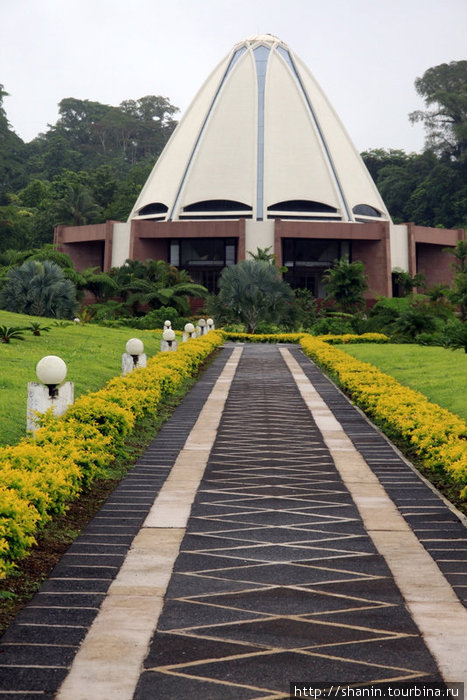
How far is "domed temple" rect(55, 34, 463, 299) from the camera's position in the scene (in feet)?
174

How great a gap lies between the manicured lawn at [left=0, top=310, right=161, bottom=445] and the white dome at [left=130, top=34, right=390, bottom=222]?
3261 cm

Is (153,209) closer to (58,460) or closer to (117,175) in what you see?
(117,175)

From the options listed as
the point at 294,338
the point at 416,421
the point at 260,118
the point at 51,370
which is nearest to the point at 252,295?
the point at 294,338

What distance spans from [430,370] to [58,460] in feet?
38.8

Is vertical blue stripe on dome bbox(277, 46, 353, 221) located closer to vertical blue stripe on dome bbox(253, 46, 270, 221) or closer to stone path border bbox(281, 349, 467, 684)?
vertical blue stripe on dome bbox(253, 46, 270, 221)

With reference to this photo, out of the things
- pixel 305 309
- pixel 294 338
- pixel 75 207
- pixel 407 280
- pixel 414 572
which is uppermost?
pixel 75 207

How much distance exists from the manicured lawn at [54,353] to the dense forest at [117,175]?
34.8 meters

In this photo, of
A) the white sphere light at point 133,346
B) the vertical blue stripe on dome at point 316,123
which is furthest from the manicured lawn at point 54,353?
the vertical blue stripe on dome at point 316,123

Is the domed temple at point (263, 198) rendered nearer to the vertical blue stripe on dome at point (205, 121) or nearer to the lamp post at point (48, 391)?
A: the vertical blue stripe on dome at point (205, 121)

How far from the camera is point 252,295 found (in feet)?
122

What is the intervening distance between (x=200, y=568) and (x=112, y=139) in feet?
343

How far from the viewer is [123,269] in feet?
153

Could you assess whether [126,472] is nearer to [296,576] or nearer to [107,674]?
[296,576]

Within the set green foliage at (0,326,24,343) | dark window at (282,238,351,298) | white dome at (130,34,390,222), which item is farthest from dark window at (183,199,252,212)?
green foliage at (0,326,24,343)
